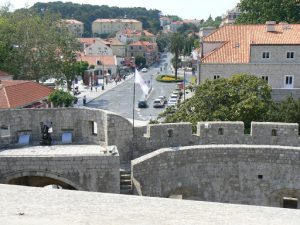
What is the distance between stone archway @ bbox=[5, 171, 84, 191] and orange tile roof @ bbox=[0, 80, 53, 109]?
14.2 meters

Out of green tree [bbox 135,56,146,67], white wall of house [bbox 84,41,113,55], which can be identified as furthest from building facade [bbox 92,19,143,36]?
white wall of house [bbox 84,41,113,55]

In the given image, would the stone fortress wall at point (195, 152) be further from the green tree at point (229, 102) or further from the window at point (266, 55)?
the window at point (266, 55)

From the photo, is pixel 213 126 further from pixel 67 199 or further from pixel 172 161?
pixel 67 199

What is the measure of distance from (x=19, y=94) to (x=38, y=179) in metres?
16.6

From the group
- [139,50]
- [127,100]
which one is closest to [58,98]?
[127,100]

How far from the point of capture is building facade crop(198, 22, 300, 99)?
119 ft

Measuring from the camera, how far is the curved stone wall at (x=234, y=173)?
1557 cm

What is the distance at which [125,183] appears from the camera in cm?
1520

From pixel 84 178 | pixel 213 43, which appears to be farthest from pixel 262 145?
pixel 213 43

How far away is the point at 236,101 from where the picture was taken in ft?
78.5

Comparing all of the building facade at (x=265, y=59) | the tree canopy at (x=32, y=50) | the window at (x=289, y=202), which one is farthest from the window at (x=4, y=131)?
the tree canopy at (x=32, y=50)

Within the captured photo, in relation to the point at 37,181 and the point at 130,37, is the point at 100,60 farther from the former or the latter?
the point at 37,181

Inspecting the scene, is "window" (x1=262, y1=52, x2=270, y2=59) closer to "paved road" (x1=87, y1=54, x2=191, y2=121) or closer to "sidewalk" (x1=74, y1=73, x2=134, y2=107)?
"paved road" (x1=87, y1=54, x2=191, y2=121)

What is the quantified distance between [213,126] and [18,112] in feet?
22.6
